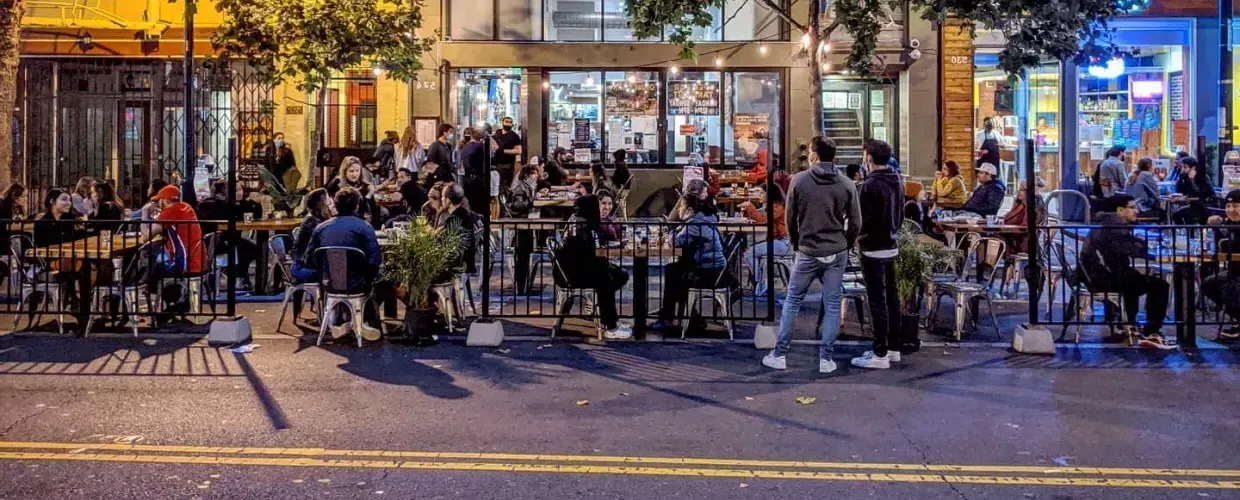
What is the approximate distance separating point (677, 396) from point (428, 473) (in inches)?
96.7

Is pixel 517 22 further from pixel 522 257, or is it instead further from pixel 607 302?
pixel 607 302

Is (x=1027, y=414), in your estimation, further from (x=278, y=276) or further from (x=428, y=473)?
(x=278, y=276)

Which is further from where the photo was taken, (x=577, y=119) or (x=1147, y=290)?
(x=577, y=119)

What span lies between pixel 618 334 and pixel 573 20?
13.4 m

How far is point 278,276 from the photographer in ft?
46.9

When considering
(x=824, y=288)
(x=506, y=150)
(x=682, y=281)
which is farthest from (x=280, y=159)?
(x=824, y=288)

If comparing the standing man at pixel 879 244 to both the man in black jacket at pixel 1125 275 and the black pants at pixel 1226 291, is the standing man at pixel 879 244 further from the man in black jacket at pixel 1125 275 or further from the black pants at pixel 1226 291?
the black pants at pixel 1226 291

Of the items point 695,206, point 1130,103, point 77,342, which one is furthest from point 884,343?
point 1130,103

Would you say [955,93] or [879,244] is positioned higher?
[955,93]

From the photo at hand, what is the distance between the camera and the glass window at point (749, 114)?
2245cm

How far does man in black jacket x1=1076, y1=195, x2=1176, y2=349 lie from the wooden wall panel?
39.6 feet

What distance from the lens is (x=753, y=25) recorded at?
891 inches

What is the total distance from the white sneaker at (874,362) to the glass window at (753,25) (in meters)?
14.1

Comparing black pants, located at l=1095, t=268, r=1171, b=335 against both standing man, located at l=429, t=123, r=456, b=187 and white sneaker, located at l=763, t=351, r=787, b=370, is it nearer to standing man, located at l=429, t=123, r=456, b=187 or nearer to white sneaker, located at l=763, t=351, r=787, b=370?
white sneaker, located at l=763, t=351, r=787, b=370
